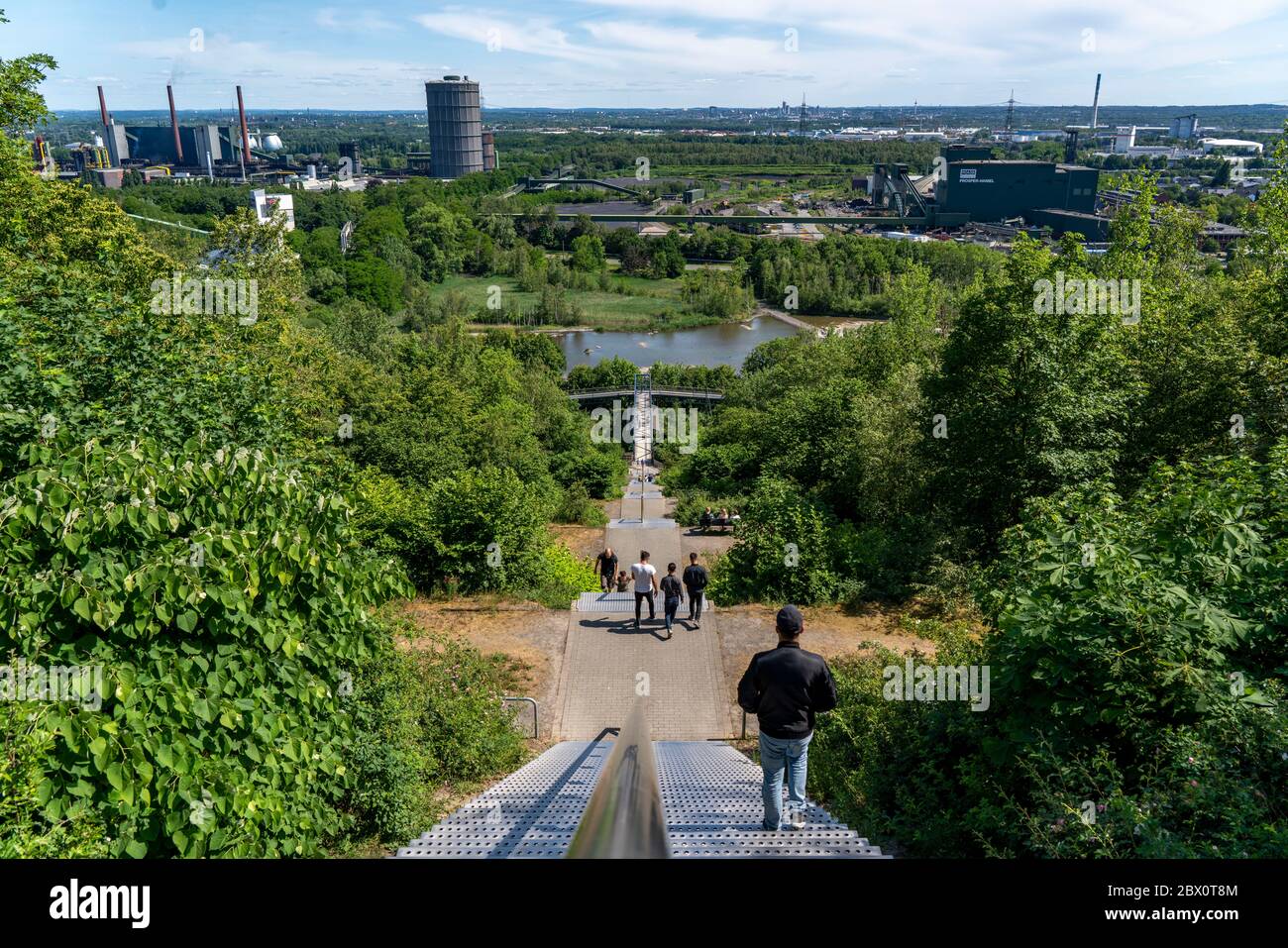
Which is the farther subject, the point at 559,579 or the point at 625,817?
the point at 559,579

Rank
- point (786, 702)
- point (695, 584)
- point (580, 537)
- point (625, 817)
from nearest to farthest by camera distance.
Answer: point (625, 817), point (786, 702), point (695, 584), point (580, 537)

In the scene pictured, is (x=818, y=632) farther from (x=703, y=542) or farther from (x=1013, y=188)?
(x=1013, y=188)

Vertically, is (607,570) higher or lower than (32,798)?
lower

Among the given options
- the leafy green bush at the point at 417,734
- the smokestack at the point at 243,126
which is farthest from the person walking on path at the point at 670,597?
the smokestack at the point at 243,126

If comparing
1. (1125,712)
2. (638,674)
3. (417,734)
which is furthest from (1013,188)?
(417,734)

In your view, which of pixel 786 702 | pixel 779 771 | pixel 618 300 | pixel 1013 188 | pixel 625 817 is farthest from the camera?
pixel 1013 188

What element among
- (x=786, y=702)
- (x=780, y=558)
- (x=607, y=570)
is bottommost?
(x=607, y=570)

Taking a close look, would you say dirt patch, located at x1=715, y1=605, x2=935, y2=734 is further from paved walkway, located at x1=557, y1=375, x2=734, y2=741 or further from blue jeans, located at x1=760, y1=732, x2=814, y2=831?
blue jeans, located at x1=760, y1=732, x2=814, y2=831

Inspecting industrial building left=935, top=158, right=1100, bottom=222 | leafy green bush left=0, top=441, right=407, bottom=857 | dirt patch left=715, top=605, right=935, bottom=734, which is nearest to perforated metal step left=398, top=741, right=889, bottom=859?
leafy green bush left=0, top=441, right=407, bottom=857
